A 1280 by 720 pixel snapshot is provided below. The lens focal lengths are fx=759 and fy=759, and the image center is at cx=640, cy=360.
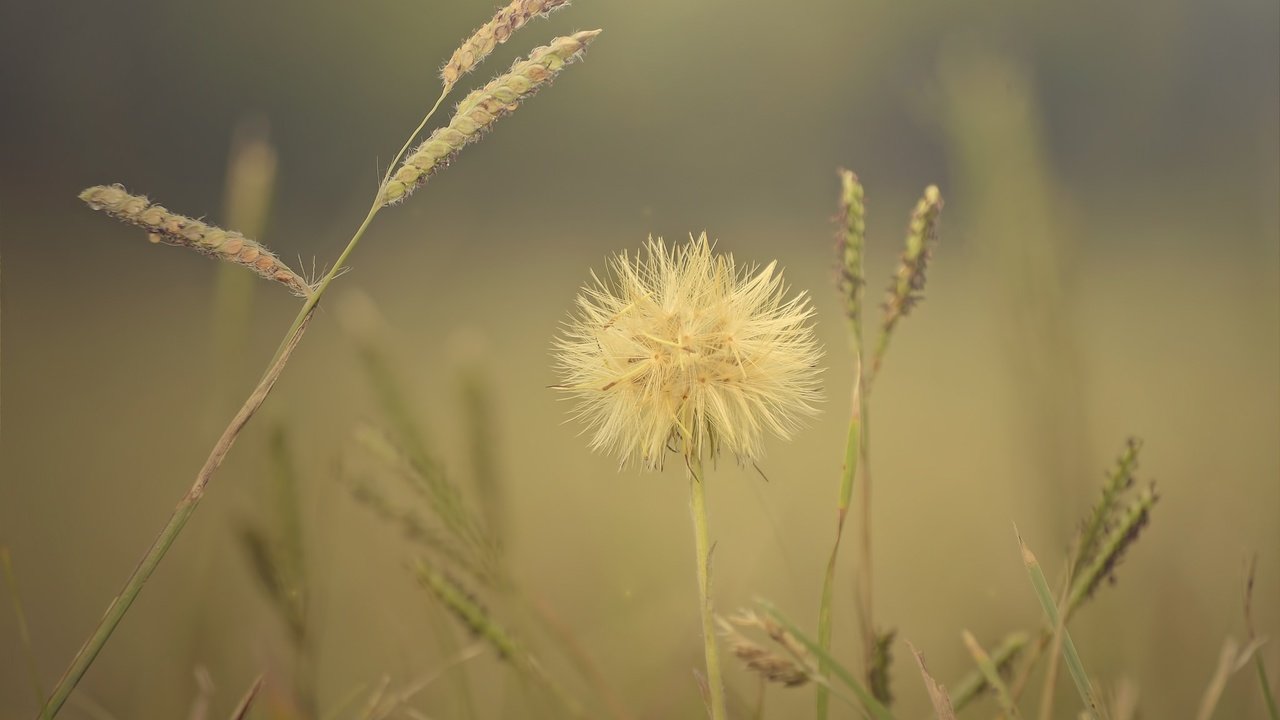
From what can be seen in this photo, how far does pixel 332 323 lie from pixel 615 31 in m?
0.49

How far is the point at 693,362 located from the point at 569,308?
456 millimetres

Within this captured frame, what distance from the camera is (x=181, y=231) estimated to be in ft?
1.08

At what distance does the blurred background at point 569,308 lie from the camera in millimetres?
755

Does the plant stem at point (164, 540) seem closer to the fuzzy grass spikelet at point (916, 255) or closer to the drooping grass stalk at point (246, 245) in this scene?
the drooping grass stalk at point (246, 245)

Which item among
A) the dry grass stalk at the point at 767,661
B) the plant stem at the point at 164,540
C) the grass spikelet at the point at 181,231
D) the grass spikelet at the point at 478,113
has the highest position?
the grass spikelet at the point at 478,113

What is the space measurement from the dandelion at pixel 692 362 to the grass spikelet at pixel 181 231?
0.15 m

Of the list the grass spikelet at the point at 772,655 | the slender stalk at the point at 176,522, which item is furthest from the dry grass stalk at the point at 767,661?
the slender stalk at the point at 176,522

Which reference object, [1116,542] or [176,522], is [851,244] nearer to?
[1116,542]

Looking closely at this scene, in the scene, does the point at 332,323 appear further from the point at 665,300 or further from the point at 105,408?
the point at 665,300

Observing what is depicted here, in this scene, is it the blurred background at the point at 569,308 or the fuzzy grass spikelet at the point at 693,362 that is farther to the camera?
the blurred background at the point at 569,308

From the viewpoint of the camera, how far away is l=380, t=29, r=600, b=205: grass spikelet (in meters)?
0.35

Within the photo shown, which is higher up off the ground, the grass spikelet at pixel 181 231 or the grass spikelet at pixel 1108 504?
the grass spikelet at pixel 1108 504

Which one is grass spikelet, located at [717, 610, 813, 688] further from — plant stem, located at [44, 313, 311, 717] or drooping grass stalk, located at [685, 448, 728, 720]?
plant stem, located at [44, 313, 311, 717]

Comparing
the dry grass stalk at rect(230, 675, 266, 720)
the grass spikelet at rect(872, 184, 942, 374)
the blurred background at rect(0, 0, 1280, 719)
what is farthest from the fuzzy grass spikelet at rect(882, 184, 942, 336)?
the dry grass stalk at rect(230, 675, 266, 720)
